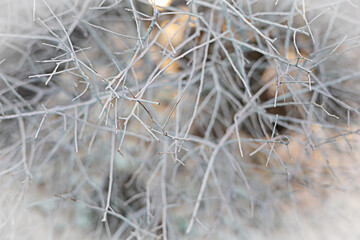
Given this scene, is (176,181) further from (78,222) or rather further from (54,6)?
(54,6)

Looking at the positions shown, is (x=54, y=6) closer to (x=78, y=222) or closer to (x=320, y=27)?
(x=78, y=222)

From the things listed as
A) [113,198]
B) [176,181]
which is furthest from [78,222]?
[176,181]

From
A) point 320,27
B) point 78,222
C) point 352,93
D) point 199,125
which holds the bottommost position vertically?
point 78,222

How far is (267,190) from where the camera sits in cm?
148

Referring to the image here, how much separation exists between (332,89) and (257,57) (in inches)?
14.3

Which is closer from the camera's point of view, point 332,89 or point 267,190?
point 332,89

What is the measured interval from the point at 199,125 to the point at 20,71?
81cm

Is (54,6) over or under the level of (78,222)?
over

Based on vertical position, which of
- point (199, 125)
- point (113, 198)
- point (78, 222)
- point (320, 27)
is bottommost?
point (78, 222)

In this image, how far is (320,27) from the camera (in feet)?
Answer: 4.43

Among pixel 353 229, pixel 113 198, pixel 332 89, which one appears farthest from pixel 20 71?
pixel 353 229

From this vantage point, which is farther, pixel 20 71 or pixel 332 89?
pixel 332 89

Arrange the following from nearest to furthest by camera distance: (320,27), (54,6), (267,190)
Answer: (54,6) < (320,27) < (267,190)

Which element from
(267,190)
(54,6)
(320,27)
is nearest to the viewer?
(54,6)
